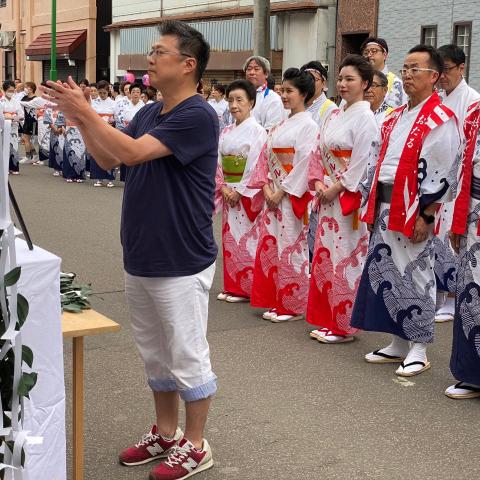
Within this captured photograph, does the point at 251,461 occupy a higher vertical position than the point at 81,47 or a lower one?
lower

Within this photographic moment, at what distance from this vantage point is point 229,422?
13.6ft

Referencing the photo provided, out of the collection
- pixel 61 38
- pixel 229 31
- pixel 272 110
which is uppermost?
pixel 61 38

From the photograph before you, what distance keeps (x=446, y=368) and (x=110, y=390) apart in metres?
1.93

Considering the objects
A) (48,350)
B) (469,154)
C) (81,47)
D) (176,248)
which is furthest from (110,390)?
(81,47)

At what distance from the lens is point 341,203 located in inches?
219

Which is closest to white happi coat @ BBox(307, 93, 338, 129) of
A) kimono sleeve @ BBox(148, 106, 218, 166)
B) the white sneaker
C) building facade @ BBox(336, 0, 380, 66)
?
the white sneaker

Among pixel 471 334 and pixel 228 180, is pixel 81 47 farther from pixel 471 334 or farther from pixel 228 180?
pixel 471 334

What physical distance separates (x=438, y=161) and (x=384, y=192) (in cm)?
39

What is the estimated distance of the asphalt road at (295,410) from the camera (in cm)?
370

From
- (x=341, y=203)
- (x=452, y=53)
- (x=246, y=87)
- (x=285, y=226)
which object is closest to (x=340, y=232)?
(x=341, y=203)

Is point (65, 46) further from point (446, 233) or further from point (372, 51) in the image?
point (446, 233)

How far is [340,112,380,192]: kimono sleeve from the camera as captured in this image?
5383mm

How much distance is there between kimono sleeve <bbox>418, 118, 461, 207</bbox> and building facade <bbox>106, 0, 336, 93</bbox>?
1540 centimetres

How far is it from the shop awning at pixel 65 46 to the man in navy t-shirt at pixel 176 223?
2820 centimetres
